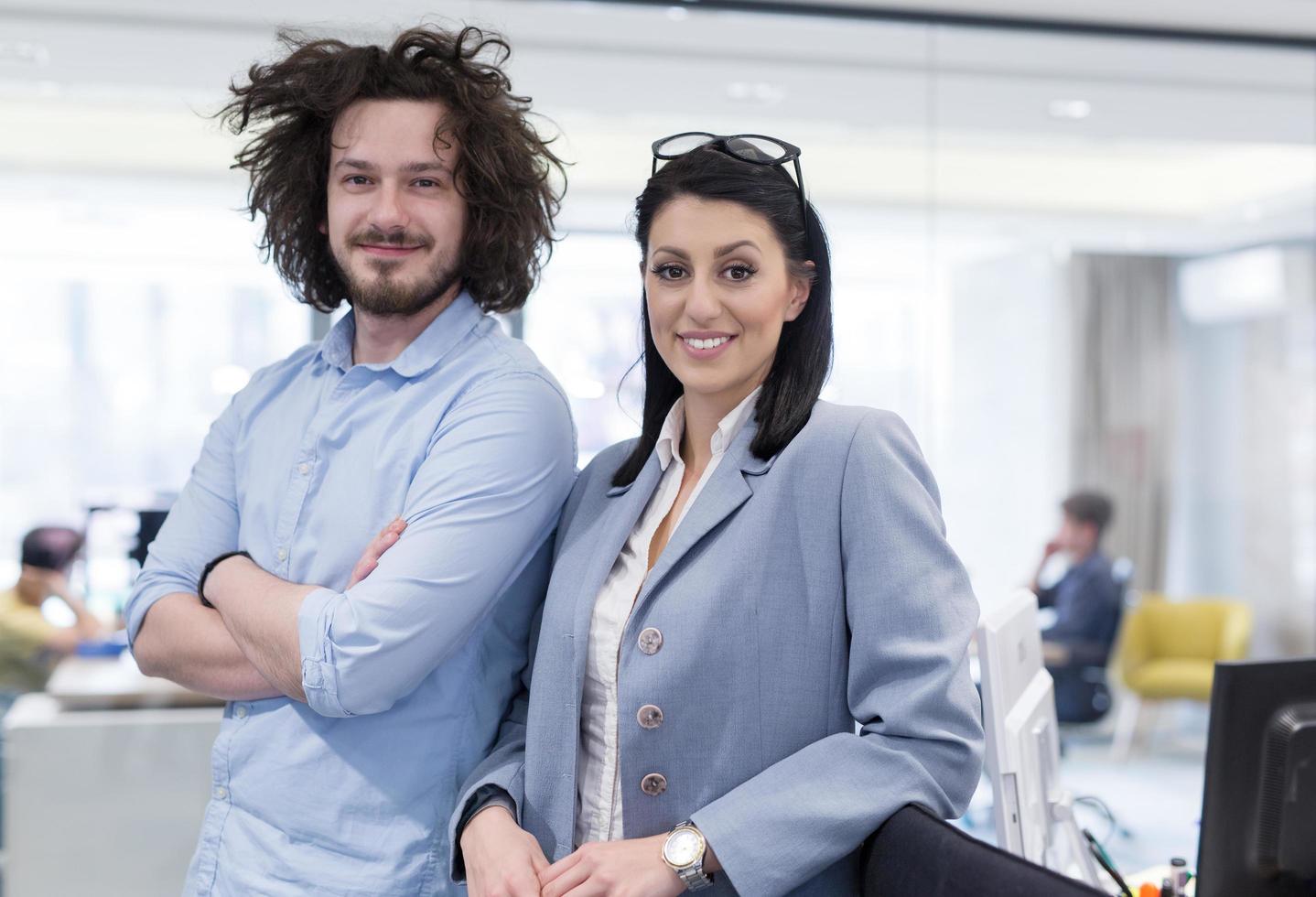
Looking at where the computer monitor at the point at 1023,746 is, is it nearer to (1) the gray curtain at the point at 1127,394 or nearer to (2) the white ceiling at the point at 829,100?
(2) the white ceiling at the point at 829,100

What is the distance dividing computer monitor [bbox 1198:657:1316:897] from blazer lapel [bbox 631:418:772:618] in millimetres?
627

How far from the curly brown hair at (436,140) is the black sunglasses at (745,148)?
311 millimetres

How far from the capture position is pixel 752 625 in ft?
4.77

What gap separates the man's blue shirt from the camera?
1.54 m

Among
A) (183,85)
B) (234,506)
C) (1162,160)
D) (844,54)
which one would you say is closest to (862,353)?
(844,54)

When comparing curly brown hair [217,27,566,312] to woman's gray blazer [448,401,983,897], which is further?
curly brown hair [217,27,566,312]

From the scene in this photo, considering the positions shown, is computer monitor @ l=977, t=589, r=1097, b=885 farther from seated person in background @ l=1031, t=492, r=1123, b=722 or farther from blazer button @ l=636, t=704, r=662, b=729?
seated person in background @ l=1031, t=492, r=1123, b=722

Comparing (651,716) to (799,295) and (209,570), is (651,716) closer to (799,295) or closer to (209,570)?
(799,295)

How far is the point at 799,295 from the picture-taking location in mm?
1636

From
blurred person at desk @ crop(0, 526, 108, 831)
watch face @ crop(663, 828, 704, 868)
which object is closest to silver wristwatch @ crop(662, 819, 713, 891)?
watch face @ crop(663, 828, 704, 868)

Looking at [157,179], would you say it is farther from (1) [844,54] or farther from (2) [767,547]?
(2) [767,547]

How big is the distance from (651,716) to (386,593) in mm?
370

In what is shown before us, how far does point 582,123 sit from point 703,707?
10.3ft

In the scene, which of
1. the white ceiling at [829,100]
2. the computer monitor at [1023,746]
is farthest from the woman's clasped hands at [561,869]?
the white ceiling at [829,100]
